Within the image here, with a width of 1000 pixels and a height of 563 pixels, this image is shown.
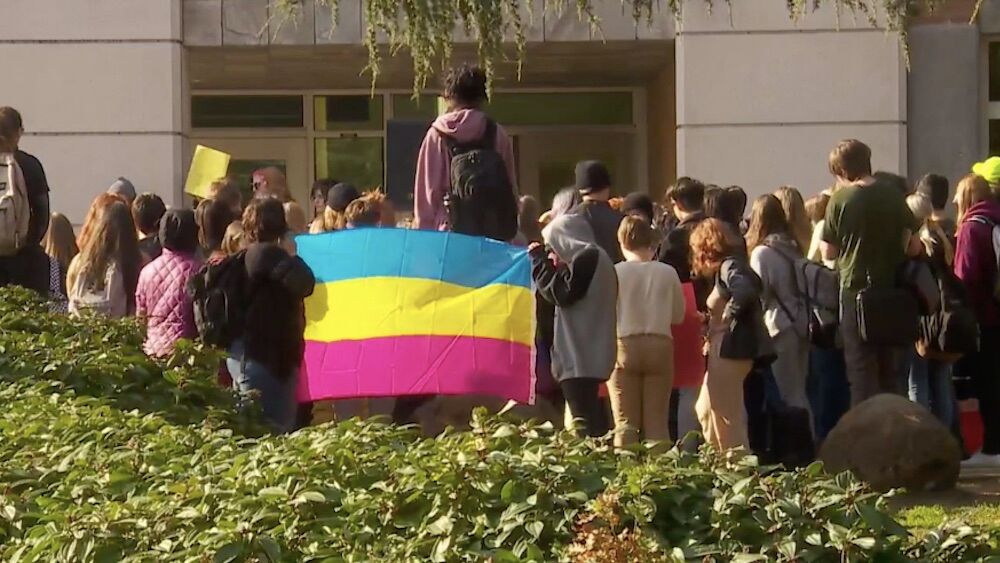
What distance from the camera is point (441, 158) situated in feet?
34.6

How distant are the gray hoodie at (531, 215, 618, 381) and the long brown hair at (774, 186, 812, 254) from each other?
195 centimetres

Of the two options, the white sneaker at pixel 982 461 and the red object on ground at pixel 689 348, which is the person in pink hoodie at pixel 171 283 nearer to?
the red object on ground at pixel 689 348

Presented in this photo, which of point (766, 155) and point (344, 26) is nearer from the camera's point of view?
point (766, 155)

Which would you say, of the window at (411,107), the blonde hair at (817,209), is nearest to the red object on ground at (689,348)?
the blonde hair at (817,209)

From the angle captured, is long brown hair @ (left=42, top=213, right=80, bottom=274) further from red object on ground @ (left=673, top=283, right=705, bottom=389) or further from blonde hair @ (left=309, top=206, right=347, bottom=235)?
red object on ground @ (left=673, top=283, right=705, bottom=389)

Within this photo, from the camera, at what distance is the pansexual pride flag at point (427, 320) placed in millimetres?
10180

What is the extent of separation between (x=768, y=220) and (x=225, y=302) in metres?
3.44

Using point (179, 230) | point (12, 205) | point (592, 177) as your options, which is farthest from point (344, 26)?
point (179, 230)

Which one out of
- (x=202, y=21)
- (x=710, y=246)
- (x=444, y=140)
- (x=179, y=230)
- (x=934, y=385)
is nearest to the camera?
(x=179, y=230)

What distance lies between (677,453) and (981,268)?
7.91m

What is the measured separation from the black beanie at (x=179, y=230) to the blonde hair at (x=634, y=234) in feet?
7.44

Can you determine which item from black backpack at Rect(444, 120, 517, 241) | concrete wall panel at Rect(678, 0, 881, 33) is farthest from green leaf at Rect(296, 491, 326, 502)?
concrete wall panel at Rect(678, 0, 881, 33)

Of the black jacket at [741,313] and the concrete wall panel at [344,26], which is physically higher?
the concrete wall panel at [344,26]

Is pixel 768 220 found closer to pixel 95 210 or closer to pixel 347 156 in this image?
pixel 95 210
